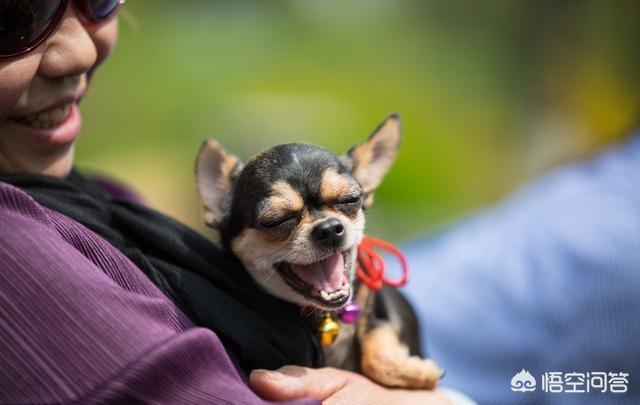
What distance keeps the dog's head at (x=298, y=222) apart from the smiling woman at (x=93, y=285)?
0.16 ft

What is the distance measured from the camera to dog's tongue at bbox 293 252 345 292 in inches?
39.1

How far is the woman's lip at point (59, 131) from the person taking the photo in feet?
3.22

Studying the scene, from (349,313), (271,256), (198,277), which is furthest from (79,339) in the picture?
(349,313)

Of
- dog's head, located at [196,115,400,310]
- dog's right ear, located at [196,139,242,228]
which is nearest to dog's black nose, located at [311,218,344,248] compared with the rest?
dog's head, located at [196,115,400,310]

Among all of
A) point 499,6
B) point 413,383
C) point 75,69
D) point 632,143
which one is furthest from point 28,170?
point 499,6

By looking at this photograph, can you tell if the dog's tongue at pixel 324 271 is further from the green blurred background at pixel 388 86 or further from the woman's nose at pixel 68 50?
the green blurred background at pixel 388 86

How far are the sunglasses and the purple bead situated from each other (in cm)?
63

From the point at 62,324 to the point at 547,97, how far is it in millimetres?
4546

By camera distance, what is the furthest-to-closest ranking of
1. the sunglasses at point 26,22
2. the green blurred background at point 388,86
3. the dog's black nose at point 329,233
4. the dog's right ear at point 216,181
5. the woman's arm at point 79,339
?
the green blurred background at point 388,86
the dog's right ear at point 216,181
the dog's black nose at point 329,233
the sunglasses at point 26,22
the woman's arm at point 79,339

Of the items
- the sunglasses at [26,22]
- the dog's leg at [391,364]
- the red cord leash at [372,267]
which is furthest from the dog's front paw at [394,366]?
the sunglasses at [26,22]

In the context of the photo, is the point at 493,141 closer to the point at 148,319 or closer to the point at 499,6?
the point at 499,6

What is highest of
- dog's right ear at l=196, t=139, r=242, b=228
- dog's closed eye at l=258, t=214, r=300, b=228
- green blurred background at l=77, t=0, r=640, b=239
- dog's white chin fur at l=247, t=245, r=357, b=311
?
green blurred background at l=77, t=0, r=640, b=239

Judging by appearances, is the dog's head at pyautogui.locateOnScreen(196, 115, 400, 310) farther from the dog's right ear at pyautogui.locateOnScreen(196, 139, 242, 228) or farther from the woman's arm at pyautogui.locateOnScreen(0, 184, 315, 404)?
the woman's arm at pyautogui.locateOnScreen(0, 184, 315, 404)

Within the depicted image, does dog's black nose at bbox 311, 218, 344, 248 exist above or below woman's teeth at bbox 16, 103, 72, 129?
below
